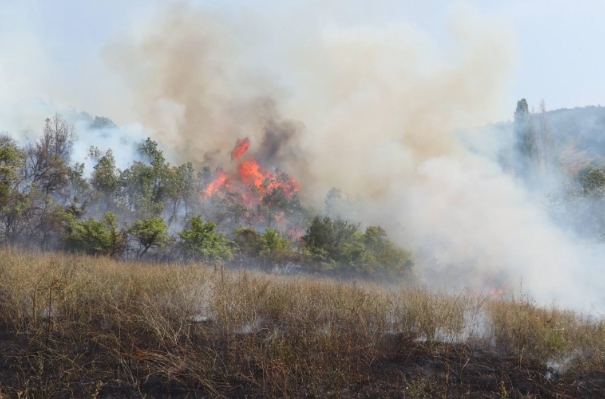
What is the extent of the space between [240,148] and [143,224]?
42.1 meters

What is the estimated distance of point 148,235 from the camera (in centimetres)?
1574

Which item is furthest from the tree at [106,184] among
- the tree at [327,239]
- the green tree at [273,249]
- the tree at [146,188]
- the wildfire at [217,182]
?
the tree at [327,239]

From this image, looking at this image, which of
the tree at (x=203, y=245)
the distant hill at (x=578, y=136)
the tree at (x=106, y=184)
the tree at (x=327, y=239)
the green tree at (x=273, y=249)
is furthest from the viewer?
the distant hill at (x=578, y=136)

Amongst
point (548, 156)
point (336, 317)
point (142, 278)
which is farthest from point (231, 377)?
point (548, 156)

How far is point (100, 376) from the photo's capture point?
3.82 metres

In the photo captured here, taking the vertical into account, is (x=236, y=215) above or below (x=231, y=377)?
above

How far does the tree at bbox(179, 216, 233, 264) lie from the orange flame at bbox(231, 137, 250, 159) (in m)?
41.0

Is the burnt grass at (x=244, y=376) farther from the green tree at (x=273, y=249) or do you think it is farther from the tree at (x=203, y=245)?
the green tree at (x=273, y=249)

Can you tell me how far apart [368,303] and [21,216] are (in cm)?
1833

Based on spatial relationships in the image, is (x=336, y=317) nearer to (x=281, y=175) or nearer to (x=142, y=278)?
(x=142, y=278)

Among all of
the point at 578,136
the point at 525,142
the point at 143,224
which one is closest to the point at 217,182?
the point at 143,224

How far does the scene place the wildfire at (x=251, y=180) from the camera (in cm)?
4309

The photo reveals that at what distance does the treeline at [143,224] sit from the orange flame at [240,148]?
22.1m

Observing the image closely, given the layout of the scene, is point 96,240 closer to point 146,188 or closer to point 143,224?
point 143,224
